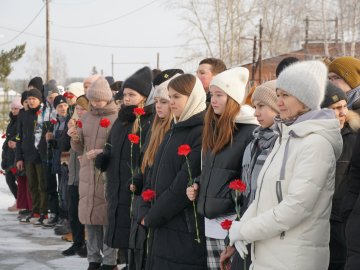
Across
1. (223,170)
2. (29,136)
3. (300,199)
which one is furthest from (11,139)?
(300,199)

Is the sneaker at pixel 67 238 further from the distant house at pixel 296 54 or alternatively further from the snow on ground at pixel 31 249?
the distant house at pixel 296 54

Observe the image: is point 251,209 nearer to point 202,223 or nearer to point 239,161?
point 239,161

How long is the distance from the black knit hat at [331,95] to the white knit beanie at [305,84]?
0.68ft

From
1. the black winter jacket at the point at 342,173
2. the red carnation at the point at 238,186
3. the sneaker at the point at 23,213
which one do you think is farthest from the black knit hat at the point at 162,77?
the sneaker at the point at 23,213

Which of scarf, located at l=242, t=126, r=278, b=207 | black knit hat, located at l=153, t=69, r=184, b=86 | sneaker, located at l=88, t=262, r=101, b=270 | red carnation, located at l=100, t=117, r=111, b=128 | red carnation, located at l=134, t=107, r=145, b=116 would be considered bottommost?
sneaker, located at l=88, t=262, r=101, b=270

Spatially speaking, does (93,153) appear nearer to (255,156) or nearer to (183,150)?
(183,150)

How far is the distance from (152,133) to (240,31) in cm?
4067

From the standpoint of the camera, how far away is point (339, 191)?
12.3 feet

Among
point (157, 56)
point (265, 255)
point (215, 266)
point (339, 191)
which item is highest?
point (157, 56)

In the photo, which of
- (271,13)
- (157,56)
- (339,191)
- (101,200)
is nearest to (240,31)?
(271,13)

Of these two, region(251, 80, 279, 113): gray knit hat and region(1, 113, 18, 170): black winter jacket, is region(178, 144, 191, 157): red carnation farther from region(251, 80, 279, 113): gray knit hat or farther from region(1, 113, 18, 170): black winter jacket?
region(1, 113, 18, 170): black winter jacket

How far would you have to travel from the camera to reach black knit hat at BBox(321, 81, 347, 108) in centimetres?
Answer: 400

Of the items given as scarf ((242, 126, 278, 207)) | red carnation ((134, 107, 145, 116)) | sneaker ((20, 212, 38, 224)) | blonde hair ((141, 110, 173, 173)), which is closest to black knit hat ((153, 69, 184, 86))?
red carnation ((134, 107, 145, 116))

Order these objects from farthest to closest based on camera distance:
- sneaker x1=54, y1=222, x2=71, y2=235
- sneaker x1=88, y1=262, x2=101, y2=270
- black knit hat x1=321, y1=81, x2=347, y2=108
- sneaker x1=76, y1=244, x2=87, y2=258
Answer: sneaker x1=54, y1=222, x2=71, y2=235, sneaker x1=76, y1=244, x2=87, y2=258, sneaker x1=88, y1=262, x2=101, y2=270, black knit hat x1=321, y1=81, x2=347, y2=108
